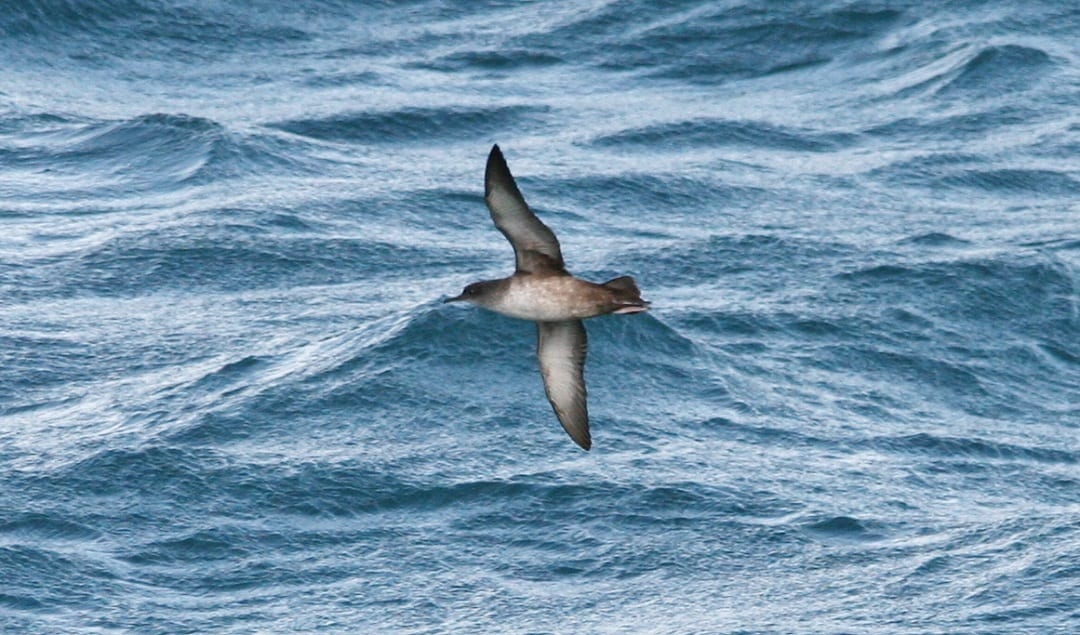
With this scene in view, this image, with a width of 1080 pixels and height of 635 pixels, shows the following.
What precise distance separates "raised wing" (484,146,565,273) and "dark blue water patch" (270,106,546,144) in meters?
17.6

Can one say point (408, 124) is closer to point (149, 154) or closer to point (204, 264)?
point (149, 154)

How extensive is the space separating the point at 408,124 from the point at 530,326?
21.6 feet

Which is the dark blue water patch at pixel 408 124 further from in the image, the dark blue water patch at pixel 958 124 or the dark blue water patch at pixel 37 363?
the dark blue water patch at pixel 37 363

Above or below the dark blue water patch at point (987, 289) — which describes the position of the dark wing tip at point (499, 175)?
above

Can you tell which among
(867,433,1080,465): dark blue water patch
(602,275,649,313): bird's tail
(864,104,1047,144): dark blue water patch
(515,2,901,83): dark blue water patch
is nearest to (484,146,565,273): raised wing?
(602,275,649,313): bird's tail

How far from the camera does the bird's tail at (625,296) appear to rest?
15.2 metres

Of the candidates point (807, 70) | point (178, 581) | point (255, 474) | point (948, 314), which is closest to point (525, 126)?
point (807, 70)

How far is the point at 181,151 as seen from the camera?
32.7 metres

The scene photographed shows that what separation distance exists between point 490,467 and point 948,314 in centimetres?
653

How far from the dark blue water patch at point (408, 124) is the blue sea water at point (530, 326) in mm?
68

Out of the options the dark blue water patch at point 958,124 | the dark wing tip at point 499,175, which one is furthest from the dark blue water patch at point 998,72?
the dark wing tip at point 499,175

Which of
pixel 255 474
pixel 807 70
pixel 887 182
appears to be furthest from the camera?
pixel 807 70

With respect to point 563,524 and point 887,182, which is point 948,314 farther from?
point 563,524

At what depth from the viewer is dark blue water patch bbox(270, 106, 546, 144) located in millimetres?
33219
